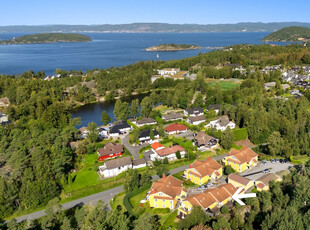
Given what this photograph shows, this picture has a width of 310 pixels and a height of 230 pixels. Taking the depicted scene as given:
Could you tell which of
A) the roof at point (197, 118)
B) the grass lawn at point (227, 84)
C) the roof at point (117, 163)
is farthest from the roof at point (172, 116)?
the grass lawn at point (227, 84)

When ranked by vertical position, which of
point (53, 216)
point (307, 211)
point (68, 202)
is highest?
point (307, 211)

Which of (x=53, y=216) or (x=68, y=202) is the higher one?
(x=53, y=216)

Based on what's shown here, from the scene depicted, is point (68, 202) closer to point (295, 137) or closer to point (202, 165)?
point (202, 165)

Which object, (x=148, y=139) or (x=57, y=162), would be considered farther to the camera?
(x=148, y=139)

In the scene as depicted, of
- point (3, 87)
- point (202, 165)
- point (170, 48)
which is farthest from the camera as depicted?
point (170, 48)

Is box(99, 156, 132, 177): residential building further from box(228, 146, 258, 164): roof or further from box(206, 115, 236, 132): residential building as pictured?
box(206, 115, 236, 132): residential building

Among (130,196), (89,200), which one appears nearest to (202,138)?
(130,196)

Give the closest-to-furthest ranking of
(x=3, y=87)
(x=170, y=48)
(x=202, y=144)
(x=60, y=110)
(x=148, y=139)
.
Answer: (x=202, y=144)
(x=148, y=139)
(x=60, y=110)
(x=3, y=87)
(x=170, y=48)

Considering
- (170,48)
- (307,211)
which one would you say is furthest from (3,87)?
(170,48)

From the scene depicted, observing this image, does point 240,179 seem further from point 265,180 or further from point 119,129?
point 119,129
